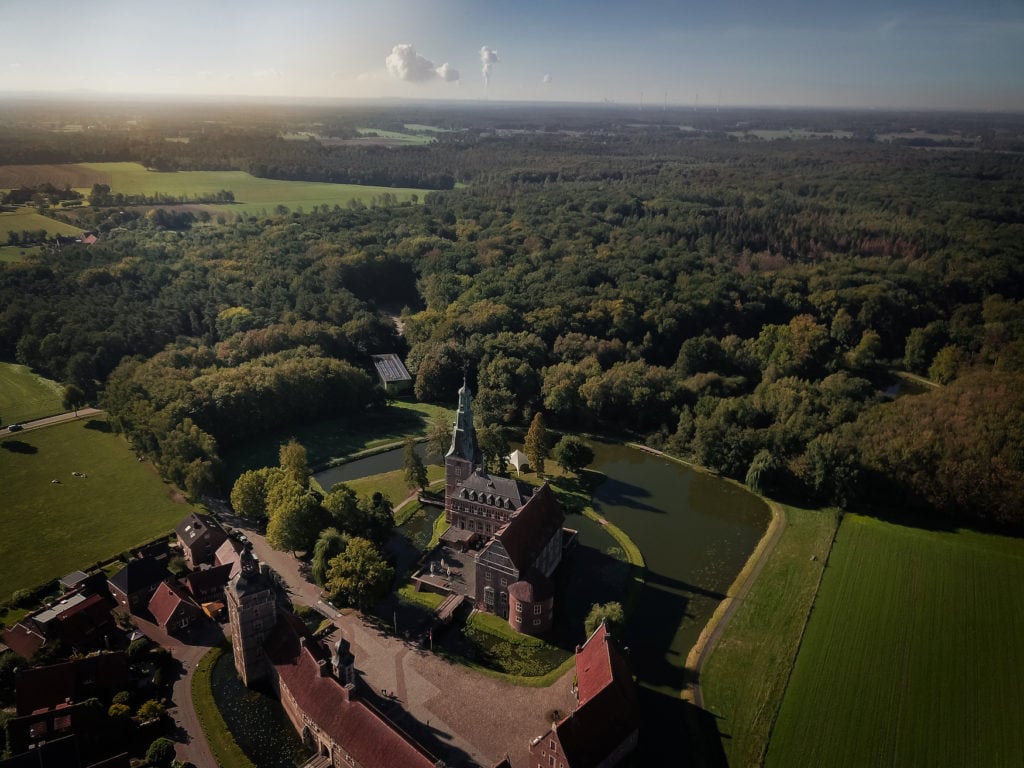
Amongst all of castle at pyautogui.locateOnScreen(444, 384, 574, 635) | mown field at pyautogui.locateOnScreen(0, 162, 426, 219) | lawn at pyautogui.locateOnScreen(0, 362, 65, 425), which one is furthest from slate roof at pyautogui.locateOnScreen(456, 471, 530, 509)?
mown field at pyautogui.locateOnScreen(0, 162, 426, 219)

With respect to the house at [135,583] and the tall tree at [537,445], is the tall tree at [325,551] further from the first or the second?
the tall tree at [537,445]

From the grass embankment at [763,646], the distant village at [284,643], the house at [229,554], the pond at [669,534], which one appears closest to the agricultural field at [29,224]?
the pond at [669,534]

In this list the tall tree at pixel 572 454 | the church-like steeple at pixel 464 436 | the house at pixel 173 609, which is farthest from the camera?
the tall tree at pixel 572 454

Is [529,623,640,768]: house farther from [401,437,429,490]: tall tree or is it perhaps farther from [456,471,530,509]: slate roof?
[401,437,429,490]: tall tree

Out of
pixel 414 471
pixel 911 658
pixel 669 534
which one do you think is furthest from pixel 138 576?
pixel 911 658

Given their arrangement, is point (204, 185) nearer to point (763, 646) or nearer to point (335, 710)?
point (335, 710)

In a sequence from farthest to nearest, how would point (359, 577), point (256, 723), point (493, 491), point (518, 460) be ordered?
1. point (518, 460)
2. point (493, 491)
3. point (359, 577)
4. point (256, 723)
